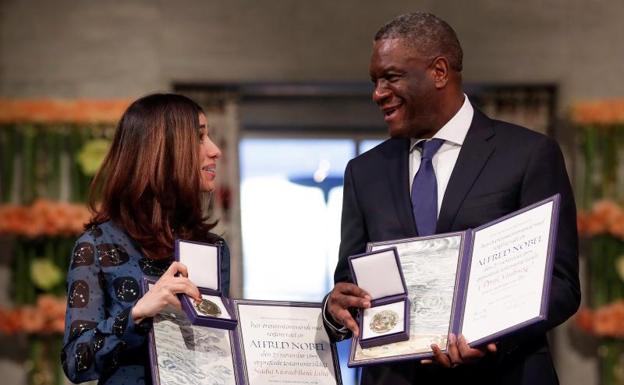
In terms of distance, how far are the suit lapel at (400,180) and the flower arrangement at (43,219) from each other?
370cm

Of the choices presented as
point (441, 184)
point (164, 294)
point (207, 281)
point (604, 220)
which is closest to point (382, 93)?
point (441, 184)

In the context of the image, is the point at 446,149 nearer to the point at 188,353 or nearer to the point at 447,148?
the point at 447,148

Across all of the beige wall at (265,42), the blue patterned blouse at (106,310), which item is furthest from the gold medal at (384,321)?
the beige wall at (265,42)

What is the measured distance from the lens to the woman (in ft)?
8.84

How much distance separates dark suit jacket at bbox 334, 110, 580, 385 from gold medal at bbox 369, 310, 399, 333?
14 cm

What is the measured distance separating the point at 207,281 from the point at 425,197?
572 millimetres

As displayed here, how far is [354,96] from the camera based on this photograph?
277 inches

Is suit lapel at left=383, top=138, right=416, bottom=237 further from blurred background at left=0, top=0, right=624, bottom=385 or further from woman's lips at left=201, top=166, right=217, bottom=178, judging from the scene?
blurred background at left=0, top=0, right=624, bottom=385

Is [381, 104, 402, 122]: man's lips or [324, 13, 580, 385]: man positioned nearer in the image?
[324, 13, 580, 385]: man

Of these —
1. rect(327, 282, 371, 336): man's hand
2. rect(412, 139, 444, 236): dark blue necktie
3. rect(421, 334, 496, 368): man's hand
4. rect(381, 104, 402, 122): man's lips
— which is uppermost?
rect(381, 104, 402, 122): man's lips

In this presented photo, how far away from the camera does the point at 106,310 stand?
2.80 meters

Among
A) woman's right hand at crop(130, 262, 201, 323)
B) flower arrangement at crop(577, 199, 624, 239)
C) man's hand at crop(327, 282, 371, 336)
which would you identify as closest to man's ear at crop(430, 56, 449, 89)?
man's hand at crop(327, 282, 371, 336)

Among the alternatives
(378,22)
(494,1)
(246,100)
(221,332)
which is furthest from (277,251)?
(221,332)

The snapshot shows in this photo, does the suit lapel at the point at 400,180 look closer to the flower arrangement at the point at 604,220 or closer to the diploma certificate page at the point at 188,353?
the diploma certificate page at the point at 188,353
